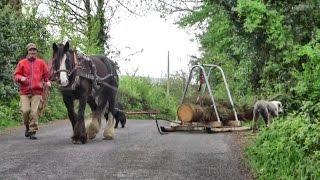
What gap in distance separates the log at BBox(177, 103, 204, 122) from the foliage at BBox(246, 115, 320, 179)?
6.08m

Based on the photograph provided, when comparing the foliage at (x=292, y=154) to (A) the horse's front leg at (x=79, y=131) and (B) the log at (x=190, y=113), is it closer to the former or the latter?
(A) the horse's front leg at (x=79, y=131)

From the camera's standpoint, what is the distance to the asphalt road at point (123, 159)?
26.5 ft

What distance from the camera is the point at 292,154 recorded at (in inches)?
323

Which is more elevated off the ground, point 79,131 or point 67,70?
point 67,70

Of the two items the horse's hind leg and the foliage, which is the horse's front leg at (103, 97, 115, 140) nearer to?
the horse's hind leg

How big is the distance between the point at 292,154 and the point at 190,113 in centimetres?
783

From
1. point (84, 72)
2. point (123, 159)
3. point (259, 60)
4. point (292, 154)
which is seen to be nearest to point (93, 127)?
point (84, 72)

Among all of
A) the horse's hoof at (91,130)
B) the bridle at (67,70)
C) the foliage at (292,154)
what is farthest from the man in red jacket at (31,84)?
the foliage at (292,154)

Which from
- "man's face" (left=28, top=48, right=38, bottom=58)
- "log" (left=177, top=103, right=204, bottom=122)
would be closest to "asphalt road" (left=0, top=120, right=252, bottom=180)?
"man's face" (left=28, top=48, right=38, bottom=58)

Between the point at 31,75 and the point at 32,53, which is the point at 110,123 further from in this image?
the point at 32,53

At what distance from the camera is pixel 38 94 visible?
13.1m

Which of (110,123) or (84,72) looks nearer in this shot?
(84,72)

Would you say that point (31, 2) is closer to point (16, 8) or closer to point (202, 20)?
point (16, 8)

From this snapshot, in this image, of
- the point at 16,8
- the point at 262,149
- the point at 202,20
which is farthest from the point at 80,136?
the point at 202,20
